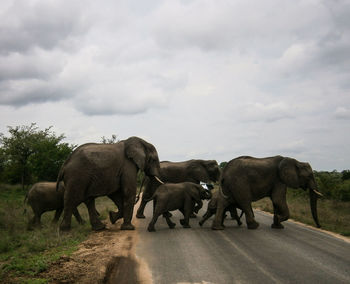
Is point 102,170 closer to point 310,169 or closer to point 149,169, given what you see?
point 149,169

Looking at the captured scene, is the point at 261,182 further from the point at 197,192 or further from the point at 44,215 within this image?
the point at 44,215

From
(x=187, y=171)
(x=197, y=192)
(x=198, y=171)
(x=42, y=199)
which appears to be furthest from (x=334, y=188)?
(x=42, y=199)

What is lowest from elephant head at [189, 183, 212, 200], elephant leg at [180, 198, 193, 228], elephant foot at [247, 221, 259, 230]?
elephant foot at [247, 221, 259, 230]

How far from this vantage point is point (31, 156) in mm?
36781

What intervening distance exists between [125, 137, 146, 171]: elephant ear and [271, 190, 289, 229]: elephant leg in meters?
4.94

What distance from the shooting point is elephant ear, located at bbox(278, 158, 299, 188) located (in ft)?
40.8

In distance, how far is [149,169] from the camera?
45.4 ft

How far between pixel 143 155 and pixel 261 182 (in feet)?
14.5

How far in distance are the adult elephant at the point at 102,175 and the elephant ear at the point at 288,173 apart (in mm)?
5035

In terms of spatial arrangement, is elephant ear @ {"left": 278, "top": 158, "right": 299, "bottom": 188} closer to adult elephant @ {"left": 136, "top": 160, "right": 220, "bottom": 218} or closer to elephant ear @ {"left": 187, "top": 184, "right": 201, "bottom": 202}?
elephant ear @ {"left": 187, "top": 184, "right": 201, "bottom": 202}

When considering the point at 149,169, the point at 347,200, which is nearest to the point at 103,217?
the point at 149,169

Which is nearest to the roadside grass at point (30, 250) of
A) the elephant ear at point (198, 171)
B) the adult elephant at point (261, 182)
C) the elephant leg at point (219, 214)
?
the elephant leg at point (219, 214)

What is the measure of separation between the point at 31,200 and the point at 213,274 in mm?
8770

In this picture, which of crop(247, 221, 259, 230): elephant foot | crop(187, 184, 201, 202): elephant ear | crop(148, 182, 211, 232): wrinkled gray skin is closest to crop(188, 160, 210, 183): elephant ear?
crop(148, 182, 211, 232): wrinkled gray skin
